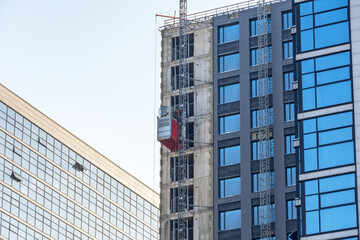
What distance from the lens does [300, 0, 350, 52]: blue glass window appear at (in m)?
131

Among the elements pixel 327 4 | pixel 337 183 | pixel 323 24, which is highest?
pixel 327 4

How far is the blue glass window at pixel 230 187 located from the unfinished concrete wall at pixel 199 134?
1426mm

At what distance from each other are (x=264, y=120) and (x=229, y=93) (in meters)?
6.73

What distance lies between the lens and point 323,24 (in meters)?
132

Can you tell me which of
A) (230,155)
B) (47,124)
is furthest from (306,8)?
(47,124)

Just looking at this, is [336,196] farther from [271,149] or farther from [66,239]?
[66,239]

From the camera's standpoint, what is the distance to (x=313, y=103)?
12912 centimetres

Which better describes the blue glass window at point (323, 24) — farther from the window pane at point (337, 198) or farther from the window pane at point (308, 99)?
the window pane at point (337, 198)

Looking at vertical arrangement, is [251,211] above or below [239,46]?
below

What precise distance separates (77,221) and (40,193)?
10.8 meters

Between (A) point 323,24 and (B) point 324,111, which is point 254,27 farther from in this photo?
(B) point 324,111

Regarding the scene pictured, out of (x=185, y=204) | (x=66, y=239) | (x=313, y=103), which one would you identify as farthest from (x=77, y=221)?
(x=313, y=103)

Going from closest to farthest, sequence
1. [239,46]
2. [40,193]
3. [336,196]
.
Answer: [336,196] → [239,46] → [40,193]

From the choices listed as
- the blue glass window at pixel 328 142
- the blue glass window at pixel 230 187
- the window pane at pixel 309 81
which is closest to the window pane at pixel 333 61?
the window pane at pixel 309 81
